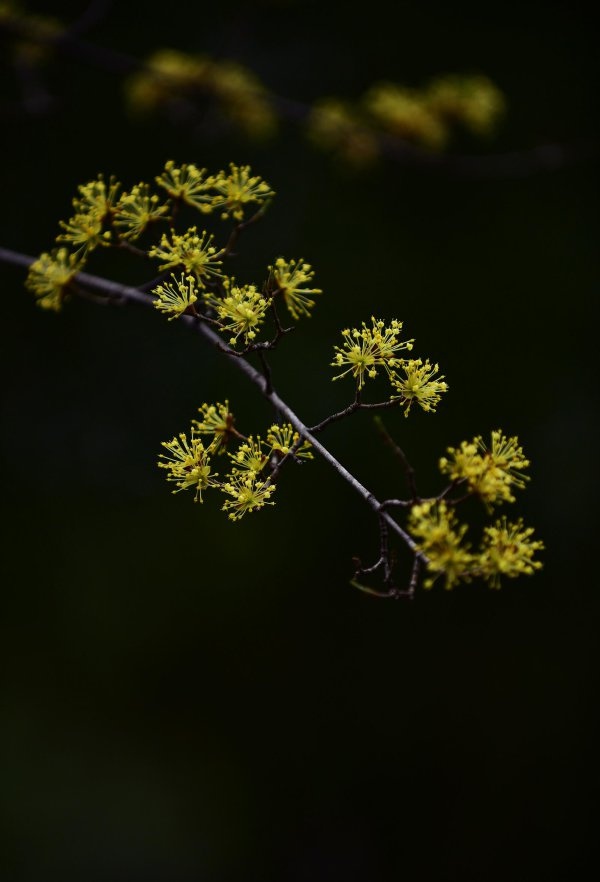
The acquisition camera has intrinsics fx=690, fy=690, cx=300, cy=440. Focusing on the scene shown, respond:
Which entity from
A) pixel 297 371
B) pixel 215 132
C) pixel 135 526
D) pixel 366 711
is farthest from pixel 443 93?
pixel 366 711

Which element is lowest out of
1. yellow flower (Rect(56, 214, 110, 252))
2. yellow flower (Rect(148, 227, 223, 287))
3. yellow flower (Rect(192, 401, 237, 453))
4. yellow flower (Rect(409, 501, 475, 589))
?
yellow flower (Rect(409, 501, 475, 589))

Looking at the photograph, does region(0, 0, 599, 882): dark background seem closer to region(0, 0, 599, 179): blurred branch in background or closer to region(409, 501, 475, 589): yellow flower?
region(0, 0, 599, 179): blurred branch in background

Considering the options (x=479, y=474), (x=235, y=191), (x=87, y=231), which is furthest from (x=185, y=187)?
(x=479, y=474)

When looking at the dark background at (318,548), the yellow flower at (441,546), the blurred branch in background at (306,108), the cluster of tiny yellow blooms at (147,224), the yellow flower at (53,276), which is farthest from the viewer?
the dark background at (318,548)

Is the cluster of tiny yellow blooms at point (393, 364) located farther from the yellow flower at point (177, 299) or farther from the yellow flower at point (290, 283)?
the yellow flower at point (177, 299)

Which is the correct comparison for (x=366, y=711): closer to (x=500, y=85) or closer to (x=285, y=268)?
(x=285, y=268)

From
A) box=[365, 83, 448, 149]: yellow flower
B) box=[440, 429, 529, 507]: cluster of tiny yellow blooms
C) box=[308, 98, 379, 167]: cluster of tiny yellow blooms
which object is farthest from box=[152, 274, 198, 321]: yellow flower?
box=[365, 83, 448, 149]: yellow flower

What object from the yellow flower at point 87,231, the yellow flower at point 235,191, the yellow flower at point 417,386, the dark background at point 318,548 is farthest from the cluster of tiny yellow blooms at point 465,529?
the dark background at point 318,548
